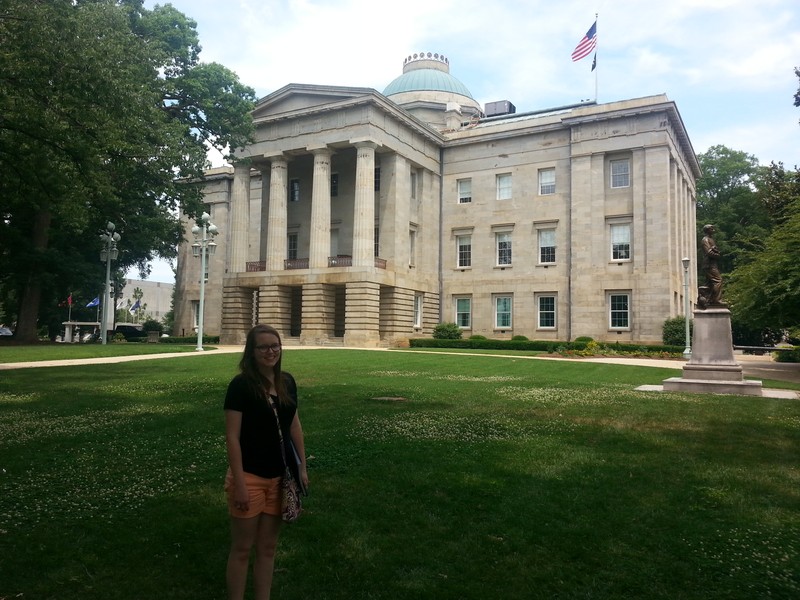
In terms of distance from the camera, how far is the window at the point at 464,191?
51406 millimetres

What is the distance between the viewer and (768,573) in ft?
17.0

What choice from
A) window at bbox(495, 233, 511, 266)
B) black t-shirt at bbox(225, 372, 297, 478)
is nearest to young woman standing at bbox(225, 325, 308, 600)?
black t-shirt at bbox(225, 372, 297, 478)

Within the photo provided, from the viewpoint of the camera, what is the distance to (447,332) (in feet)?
151

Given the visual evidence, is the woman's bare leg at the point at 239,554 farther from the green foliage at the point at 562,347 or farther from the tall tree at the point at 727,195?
the tall tree at the point at 727,195

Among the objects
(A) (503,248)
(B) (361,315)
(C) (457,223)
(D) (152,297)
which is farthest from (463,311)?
(D) (152,297)

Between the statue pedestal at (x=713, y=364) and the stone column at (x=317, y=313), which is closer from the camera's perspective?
the statue pedestal at (x=713, y=364)

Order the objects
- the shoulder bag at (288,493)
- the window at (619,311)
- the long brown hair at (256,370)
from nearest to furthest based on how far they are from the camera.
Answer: the shoulder bag at (288,493)
the long brown hair at (256,370)
the window at (619,311)

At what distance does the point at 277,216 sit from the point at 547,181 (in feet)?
68.4

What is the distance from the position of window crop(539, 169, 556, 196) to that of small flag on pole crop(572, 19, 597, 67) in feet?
26.9

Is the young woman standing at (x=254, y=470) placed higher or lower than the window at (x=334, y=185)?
lower

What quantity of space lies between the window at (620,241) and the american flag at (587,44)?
12.2m

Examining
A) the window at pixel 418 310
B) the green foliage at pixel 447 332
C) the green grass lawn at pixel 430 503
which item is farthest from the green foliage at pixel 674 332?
the green grass lawn at pixel 430 503

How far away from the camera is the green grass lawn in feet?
16.6

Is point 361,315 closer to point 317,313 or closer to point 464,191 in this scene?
point 317,313
